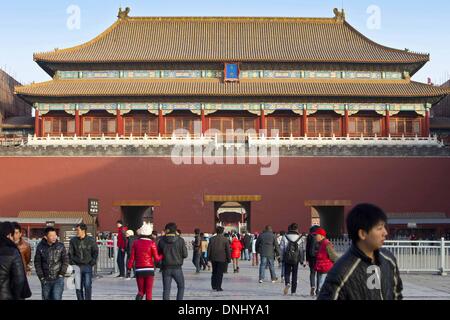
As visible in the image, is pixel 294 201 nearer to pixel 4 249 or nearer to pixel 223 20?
pixel 223 20

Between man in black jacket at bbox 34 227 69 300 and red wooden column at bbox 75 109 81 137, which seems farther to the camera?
red wooden column at bbox 75 109 81 137

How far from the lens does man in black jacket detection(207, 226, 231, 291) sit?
15586mm

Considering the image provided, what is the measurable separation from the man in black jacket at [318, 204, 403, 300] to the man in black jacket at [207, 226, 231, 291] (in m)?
10.6

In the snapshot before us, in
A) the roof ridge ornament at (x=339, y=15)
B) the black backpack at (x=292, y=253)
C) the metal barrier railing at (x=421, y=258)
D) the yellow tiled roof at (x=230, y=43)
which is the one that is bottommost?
the metal barrier railing at (x=421, y=258)

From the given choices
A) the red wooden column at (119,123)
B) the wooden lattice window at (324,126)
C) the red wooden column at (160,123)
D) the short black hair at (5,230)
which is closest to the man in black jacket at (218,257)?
the short black hair at (5,230)

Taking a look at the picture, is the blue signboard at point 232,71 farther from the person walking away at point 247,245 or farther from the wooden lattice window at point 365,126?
the person walking away at point 247,245

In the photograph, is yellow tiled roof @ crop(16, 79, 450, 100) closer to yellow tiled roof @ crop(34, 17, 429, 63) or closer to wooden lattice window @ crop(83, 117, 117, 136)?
yellow tiled roof @ crop(34, 17, 429, 63)

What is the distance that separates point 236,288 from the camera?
1645 centimetres

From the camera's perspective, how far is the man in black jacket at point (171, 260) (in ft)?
39.4

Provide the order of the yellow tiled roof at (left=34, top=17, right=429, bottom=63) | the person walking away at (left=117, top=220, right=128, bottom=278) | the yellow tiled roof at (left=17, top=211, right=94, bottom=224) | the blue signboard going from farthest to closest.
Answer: the yellow tiled roof at (left=34, top=17, right=429, bottom=63)
the blue signboard
the yellow tiled roof at (left=17, top=211, right=94, bottom=224)
the person walking away at (left=117, top=220, right=128, bottom=278)

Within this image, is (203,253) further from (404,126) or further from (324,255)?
(404,126)

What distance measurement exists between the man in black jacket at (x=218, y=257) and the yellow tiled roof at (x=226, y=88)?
23.7 metres

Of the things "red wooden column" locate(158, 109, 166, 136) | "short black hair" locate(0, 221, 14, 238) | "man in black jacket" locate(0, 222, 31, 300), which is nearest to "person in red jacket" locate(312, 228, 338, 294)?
"short black hair" locate(0, 221, 14, 238)

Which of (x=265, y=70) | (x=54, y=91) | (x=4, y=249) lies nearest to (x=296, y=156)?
(x=265, y=70)
